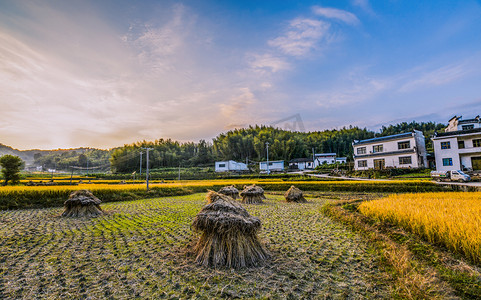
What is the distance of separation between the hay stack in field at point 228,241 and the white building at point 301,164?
52.1m

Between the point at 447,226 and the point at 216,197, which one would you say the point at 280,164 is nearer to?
the point at 447,226

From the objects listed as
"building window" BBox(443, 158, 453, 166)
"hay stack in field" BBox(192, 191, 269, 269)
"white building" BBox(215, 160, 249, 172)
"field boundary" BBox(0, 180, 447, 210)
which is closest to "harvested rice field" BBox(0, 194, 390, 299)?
"hay stack in field" BBox(192, 191, 269, 269)

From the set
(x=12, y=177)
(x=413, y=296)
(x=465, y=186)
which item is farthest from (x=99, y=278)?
(x=12, y=177)

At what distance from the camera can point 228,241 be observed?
14.2ft

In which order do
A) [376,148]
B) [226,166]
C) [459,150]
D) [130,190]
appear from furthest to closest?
1. [226,166]
2. [376,148]
3. [459,150]
4. [130,190]

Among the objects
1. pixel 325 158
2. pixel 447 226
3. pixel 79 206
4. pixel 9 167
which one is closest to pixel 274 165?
pixel 325 158

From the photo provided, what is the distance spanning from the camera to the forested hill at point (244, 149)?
62.2 meters

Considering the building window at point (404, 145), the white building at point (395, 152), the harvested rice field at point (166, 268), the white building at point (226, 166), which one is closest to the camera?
the harvested rice field at point (166, 268)

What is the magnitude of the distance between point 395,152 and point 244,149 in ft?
132

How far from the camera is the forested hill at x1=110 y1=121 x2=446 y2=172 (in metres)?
62.2

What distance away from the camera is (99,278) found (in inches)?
145

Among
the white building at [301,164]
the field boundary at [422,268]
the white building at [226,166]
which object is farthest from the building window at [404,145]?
the field boundary at [422,268]

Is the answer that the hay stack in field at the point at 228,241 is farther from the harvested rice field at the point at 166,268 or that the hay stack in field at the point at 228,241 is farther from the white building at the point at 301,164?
the white building at the point at 301,164

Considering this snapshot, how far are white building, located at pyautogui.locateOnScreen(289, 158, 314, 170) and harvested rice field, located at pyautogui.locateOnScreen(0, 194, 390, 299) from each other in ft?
162
